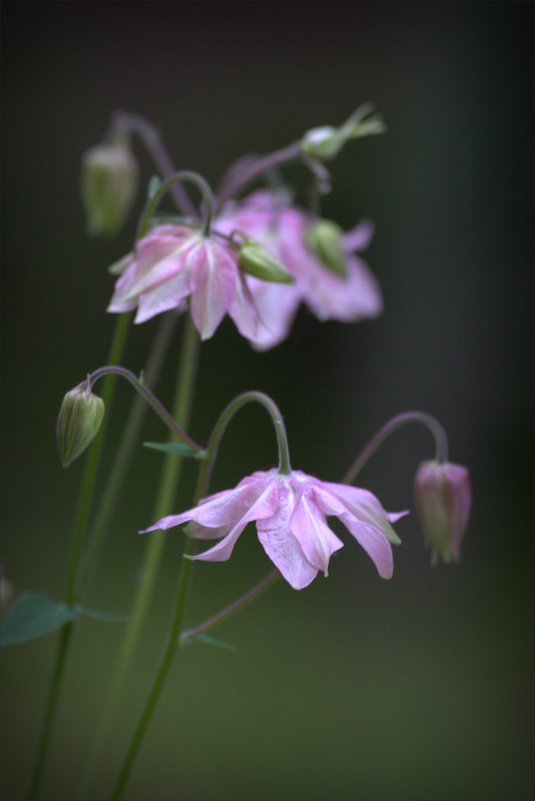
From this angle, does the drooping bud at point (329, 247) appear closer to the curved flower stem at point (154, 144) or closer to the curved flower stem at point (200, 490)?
the curved flower stem at point (154, 144)

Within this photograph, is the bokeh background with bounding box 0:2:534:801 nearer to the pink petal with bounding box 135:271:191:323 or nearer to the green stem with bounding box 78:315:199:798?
the green stem with bounding box 78:315:199:798

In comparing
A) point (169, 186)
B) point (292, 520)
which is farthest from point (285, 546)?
point (169, 186)

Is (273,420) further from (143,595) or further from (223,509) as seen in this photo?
(143,595)

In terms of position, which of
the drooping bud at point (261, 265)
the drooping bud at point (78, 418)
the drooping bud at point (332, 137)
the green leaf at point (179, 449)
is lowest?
the green leaf at point (179, 449)

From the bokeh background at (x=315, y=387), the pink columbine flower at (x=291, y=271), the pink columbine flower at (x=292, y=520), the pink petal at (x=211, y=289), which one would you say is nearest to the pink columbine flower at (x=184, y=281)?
the pink petal at (x=211, y=289)

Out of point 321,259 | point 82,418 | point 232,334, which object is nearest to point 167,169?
point 321,259

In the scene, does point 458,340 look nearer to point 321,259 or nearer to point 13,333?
point 13,333
